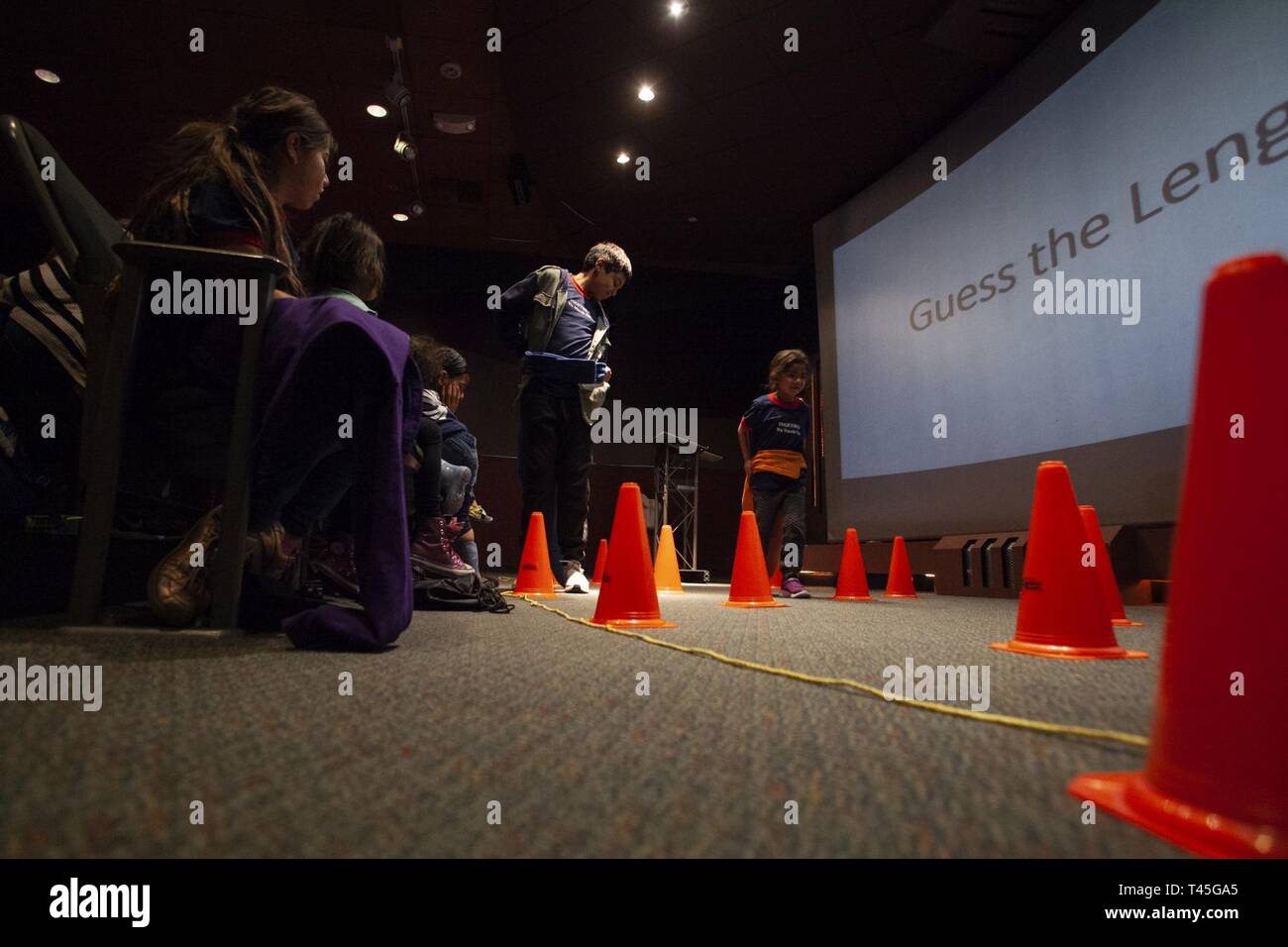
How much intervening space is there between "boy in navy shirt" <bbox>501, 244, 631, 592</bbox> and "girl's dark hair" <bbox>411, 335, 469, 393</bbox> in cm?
39

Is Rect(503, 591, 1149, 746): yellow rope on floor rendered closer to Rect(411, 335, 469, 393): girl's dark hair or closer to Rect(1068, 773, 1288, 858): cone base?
Rect(1068, 773, 1288, 858): cone base

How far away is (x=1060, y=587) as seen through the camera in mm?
1282

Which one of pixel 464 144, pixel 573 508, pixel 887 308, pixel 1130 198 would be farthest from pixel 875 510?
pixel 464 144

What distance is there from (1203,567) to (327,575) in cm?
201

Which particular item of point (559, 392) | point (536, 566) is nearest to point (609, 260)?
point (559, 392)

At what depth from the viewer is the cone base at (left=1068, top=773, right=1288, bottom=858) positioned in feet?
1.36

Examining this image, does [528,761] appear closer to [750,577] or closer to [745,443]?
[750,577]

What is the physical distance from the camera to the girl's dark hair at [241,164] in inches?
51.6

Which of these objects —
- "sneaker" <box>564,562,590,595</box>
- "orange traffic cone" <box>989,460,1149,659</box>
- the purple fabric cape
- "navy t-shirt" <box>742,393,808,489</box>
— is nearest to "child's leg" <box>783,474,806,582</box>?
"navy t-shirt" <box>742,393,808,489</box>

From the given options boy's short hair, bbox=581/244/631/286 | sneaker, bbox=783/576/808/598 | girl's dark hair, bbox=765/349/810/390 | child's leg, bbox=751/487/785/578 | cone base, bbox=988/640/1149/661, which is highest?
boy's short hair, bbox=581/244/631/286

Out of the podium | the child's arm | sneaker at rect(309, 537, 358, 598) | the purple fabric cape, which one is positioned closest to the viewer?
the purple fabric cape

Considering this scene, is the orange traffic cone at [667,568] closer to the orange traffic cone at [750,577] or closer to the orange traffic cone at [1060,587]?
the orange traffic cone at [750,577]

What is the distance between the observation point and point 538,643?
1336mm
